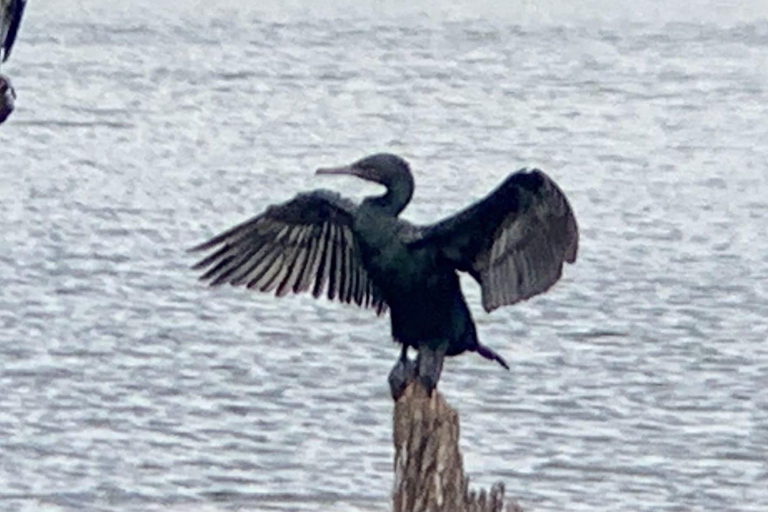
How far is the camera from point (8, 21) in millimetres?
5809

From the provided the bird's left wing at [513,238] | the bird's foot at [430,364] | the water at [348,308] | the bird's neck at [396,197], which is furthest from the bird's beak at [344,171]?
the water at [348,308]

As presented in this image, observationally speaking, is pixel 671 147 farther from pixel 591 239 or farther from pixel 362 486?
pixel 362 486

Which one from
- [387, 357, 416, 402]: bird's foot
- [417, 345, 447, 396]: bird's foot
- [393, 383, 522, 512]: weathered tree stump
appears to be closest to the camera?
[393, 383, 522, 512]: weathered tree stump

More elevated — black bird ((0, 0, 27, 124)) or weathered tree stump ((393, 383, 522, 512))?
black bird ((0, 0, 27, 124))

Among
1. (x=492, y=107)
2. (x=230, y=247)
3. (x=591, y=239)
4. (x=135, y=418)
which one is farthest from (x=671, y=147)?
(x=230, y=247)

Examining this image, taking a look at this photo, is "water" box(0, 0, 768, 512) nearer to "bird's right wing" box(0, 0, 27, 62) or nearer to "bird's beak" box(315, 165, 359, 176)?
"bird's beak" box(315, 165, 359, 176)

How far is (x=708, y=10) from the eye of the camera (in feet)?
106

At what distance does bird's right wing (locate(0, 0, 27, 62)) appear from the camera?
563cm

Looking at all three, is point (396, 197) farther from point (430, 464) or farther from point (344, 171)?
point (430, 464)

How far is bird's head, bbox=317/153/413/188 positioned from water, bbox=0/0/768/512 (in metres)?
2.85

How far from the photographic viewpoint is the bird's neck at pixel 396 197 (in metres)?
7.10

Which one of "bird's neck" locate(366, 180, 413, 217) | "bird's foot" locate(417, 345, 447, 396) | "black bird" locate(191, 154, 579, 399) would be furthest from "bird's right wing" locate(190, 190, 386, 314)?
"bird's foot" locate(417, 345, 447, 396)

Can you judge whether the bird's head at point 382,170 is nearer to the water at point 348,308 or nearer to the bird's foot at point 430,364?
the bird's foot at point 430,364

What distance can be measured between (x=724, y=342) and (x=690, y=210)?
12.2 feet
